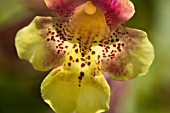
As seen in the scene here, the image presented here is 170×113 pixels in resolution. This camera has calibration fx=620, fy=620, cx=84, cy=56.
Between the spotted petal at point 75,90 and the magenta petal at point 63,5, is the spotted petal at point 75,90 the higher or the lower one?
the lower one

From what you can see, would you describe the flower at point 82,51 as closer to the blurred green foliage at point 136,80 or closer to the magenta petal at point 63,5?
the magenta petal at point 63,5

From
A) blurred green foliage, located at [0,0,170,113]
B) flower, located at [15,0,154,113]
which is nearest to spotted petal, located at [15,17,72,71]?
flower, located at [15,0,154,113]

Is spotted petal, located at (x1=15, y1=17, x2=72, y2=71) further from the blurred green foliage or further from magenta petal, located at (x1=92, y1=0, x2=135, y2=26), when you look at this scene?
the blurred green foliage

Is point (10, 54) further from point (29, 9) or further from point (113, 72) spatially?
point (113, 72)

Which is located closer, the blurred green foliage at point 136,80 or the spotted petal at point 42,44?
the spotted petal at point 42,44

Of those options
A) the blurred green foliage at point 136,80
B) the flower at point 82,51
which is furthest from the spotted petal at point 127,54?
the blurred green foliage at point 136,80

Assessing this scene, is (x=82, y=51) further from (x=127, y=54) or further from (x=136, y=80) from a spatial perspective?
(x=136, y=80)
